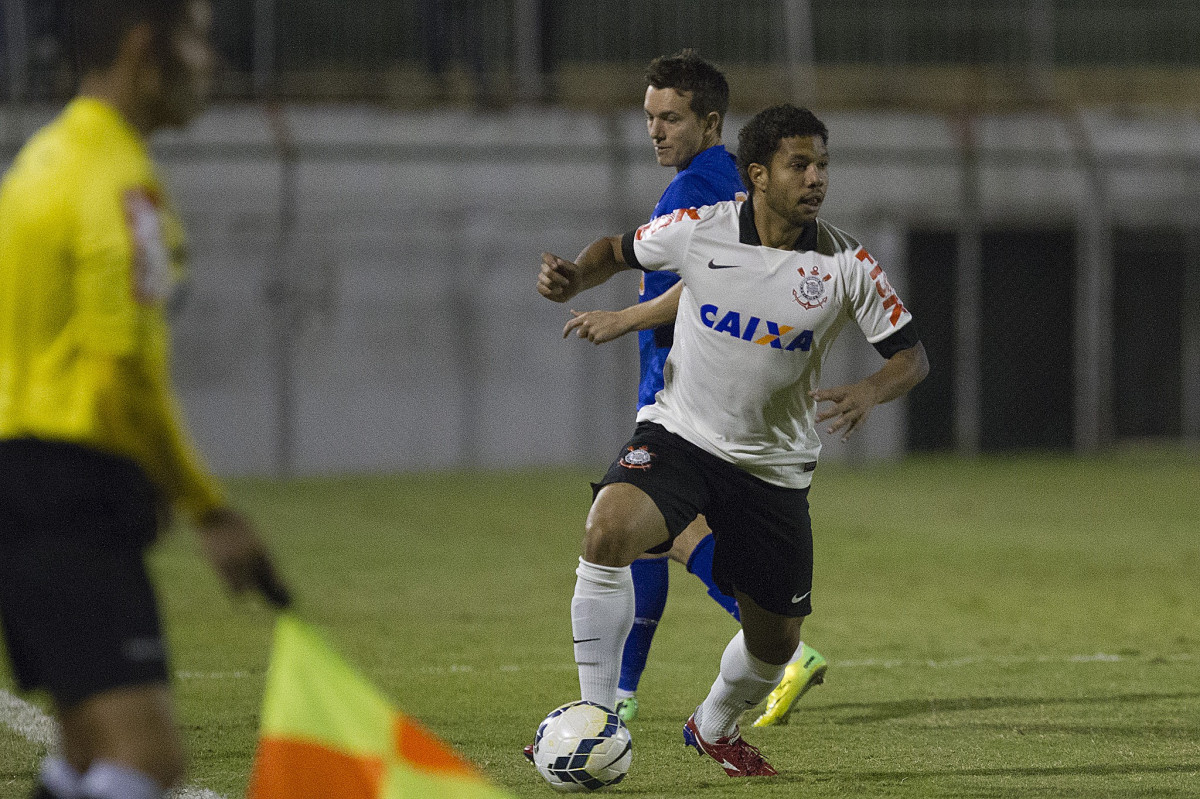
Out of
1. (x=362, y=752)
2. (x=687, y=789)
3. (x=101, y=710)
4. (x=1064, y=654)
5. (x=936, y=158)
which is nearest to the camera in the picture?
(x=101, y=710)

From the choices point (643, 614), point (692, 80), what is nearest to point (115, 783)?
point (643, 614)

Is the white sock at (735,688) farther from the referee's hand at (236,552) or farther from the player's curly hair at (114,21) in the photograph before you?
the player's curly hair at (114,21)

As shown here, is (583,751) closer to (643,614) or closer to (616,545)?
(616,545)

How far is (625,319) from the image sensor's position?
5191mm

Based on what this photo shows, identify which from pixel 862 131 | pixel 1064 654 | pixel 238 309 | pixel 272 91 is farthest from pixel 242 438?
pixel 1064 654

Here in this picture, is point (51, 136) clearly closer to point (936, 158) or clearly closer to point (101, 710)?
point (101, 710)

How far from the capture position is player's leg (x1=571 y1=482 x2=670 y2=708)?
483 cm

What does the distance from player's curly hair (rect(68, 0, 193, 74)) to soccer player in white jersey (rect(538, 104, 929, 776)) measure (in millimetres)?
2249

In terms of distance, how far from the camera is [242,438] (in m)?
18.1

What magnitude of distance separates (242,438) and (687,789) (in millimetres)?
13820

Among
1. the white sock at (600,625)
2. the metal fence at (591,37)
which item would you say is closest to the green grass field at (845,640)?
the white sock at (600,625)

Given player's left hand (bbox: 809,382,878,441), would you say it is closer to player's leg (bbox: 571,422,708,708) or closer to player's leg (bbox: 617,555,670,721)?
player's leg (bbox: 571,422,708,708)

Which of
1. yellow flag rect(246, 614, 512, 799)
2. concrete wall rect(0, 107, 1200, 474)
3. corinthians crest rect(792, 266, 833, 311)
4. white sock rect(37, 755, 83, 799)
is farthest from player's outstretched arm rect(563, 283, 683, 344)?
concrete wall rect(0, 107, 1200, 474)

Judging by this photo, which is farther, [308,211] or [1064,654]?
[308,211]
